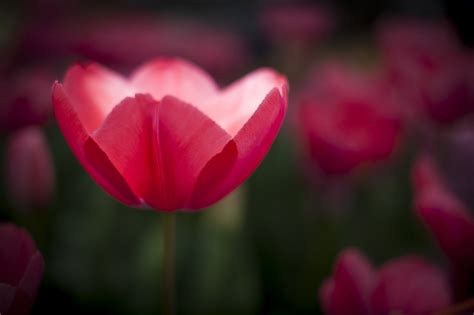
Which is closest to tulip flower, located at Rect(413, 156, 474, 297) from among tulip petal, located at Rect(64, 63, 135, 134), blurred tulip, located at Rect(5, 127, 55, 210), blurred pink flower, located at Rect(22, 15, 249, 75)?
tulip petal, located at Rect(64, 63, 135, 134)

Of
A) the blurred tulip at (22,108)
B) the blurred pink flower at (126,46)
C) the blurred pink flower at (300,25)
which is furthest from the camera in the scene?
the blurred pink flower at (300,25)

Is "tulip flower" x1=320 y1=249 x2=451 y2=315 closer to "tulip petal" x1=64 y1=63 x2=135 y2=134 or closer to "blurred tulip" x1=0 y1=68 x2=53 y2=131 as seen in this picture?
"tulip petal" x1=64 y1=63 x2=135 y2=134

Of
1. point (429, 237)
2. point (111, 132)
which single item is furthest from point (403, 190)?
point (111, 132)

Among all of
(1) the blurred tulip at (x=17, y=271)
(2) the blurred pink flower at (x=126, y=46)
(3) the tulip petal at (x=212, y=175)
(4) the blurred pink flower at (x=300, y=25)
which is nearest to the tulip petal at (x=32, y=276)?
(1) the blurred tulip at (x=17, y=271)

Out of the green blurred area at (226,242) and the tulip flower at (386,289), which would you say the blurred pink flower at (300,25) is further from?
the tulip flower at (386,289)

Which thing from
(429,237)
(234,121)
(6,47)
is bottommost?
(429,237)

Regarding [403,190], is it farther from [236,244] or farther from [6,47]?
[6,47]
